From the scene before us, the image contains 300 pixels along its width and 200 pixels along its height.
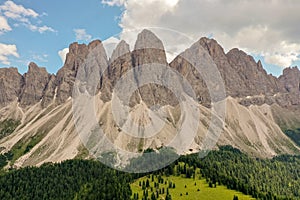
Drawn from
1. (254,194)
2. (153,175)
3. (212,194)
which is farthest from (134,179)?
(254,194)

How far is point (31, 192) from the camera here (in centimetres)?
19175

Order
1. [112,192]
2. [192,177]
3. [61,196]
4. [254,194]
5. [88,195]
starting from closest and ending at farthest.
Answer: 1. [254,194]
2. [112,192]
3. [88,195]
4. [192,177]
5. [61,196]

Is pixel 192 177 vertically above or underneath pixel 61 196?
above

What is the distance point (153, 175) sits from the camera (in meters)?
166

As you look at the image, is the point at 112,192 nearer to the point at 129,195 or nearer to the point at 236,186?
the point at 129,195

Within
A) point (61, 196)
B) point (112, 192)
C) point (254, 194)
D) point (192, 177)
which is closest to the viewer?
point (254, 194)

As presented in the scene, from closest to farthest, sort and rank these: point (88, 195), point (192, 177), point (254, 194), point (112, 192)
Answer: point (254, 194) < point (112, 192) < point (88, 195) < point (192, 177)

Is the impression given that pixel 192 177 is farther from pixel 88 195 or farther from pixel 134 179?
pixel 88 195

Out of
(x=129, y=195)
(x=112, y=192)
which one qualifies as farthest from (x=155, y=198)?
(x=112, y=192)

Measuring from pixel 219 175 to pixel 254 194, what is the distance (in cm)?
2650

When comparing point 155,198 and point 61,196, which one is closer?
point 155,198

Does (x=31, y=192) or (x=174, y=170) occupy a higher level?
(x=174, y=170)

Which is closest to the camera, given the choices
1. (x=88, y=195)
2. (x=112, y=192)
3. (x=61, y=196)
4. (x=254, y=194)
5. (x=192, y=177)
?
(x=254, y=194)

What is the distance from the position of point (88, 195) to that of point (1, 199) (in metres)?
68.1
